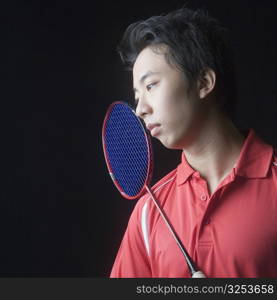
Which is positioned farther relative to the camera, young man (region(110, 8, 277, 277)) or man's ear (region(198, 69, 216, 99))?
man's ear (region(198, 69, 216, 99))

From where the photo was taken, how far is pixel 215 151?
1.07 meters

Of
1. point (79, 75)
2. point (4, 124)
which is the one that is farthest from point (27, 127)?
point (79, 75)

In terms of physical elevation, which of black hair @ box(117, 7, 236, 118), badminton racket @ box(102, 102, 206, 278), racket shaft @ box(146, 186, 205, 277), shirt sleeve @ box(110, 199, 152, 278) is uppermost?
black hair @ box(117, 7, 236, 118)

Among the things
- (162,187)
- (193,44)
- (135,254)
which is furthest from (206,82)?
(135,254)

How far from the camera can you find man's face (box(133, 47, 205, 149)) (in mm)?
1054

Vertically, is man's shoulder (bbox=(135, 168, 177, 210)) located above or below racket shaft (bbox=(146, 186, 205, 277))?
above

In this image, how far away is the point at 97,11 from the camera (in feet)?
5.07

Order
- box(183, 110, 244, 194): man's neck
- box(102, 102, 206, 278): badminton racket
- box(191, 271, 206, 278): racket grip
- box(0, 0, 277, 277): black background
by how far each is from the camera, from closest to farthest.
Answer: box(191, 271, 206, 278): racket grip < box(183, 110, 244, 194): man's neck < box(102, 102, 206, 278): badminton racket < box(0, 0, 277, 277): black background

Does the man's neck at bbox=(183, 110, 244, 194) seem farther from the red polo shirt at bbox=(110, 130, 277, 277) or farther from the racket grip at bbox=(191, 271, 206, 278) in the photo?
the racket grip at bbox=(191, 271, 206, 278)

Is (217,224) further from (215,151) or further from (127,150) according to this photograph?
(127,150)

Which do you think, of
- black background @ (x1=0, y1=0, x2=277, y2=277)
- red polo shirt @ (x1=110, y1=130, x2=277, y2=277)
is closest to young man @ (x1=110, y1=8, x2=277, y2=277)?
red polo shirt @ (x1=110, y1=130, x2=277, y2=277)

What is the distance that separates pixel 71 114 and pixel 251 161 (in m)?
0.61

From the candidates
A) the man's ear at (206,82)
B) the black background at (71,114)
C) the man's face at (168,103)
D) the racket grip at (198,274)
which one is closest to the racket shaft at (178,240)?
the racket grip at (198,274)

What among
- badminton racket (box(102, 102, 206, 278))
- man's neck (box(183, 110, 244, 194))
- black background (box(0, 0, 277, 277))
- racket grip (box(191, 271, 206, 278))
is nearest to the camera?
racket grip (box(191, 271, 206, 278))
